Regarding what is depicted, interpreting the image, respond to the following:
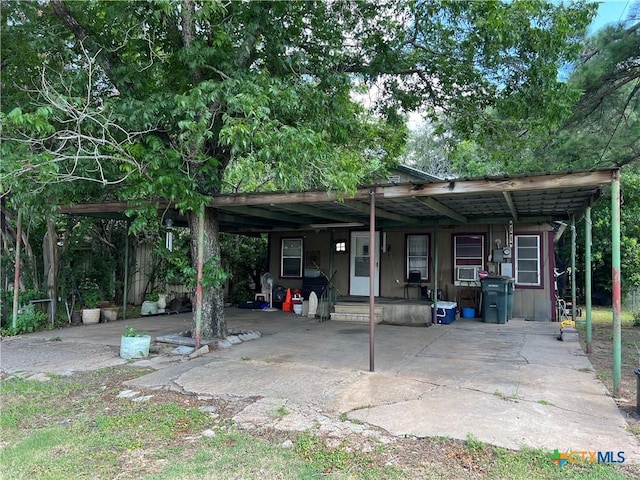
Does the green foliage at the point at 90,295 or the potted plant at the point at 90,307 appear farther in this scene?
the green foliage at the point at 90,295

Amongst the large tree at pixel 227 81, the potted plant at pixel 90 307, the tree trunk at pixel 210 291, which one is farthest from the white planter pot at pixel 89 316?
the tree trunk at pixel 210 291

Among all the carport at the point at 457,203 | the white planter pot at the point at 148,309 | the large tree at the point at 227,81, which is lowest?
the white planter pot at the point at 148,309

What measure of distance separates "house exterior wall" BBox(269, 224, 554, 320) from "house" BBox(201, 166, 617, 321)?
23 millimetres

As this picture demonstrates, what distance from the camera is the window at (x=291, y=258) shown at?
12539 mm

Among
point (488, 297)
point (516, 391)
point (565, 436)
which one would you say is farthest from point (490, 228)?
point (565, 436)

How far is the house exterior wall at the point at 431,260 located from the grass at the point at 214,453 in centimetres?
683

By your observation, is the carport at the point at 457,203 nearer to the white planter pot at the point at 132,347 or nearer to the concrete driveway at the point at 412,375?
the concrete driveway at the point at 412,375

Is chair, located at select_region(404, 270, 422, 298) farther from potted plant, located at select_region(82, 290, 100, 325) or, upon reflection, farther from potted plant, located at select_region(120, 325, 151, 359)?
potted plant, located at select_region(82, 290, 100, 325)

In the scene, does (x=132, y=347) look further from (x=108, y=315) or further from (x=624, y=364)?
(x=624, y=364)

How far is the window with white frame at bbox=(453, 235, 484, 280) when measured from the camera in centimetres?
1056

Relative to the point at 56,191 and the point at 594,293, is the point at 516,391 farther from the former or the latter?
the point at 594,293

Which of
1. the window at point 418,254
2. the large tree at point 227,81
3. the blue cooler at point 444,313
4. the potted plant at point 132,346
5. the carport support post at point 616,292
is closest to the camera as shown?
the carport support post at point 616,292

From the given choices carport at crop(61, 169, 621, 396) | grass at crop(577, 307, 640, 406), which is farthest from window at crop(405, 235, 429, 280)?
grass at crop(577, 307, 640, 406)

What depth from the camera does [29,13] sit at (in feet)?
22.7
